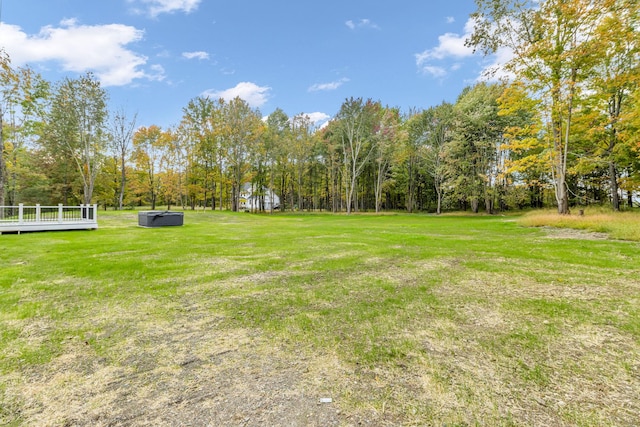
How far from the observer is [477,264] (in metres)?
5.16

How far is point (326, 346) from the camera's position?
7.78 feet

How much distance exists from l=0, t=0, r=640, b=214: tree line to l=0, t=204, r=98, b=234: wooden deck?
9.59 meters

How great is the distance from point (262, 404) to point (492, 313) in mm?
2528

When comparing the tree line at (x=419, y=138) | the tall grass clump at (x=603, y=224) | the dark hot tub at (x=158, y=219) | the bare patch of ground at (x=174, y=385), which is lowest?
the bare patch of ground at (x=174, y=385)

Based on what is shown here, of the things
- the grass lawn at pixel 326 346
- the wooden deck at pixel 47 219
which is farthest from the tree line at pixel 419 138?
the grass lawn at pixel 326 346

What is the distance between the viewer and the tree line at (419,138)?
1242 centimetres

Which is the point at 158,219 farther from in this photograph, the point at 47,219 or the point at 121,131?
the point at 121,131

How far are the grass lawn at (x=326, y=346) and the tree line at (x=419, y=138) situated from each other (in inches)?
462

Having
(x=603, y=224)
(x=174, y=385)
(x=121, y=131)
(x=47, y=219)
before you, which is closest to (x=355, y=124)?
(x=603, y=224)

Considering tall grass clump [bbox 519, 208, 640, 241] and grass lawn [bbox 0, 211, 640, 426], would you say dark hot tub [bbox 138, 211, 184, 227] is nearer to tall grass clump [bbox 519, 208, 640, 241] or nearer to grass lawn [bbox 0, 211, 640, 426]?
grass lawn [bbox 0, 211, 640, 426]

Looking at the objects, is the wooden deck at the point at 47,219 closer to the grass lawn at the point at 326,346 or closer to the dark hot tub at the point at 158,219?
the dark hot tub at the point at 158,219

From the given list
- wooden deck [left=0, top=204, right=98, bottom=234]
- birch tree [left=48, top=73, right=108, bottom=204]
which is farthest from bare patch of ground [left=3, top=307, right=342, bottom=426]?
birch tree [left=48, top=73, right=108, bottom=204]

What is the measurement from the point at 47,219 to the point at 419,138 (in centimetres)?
3012

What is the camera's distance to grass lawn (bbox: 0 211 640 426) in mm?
1641
